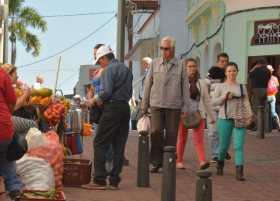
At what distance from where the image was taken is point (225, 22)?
3133cm

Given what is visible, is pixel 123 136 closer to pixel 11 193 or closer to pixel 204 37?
pixel 11 193

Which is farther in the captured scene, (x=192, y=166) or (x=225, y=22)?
(x=225, y=22)

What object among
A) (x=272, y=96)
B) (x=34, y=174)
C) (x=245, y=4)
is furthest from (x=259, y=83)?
(x=34, y=174)

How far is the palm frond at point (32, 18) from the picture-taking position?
193 feet

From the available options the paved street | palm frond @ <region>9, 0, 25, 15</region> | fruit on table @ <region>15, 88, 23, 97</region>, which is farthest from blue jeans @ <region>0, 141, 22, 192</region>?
palm frond @ <region>9, 0, 25, 15</region>

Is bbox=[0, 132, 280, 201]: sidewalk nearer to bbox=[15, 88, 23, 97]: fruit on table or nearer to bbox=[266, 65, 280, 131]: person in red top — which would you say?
bbox=[15, 88, 23, 97]: fruit on table

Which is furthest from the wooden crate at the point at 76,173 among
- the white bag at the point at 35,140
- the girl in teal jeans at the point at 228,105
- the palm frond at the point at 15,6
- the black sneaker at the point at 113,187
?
the palm frond at the point at 15,6

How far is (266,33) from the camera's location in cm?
2867

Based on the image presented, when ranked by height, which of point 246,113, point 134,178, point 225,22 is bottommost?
point 134,178

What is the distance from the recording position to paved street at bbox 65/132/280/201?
414 inches

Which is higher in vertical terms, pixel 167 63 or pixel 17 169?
Answer: pixel 167 63

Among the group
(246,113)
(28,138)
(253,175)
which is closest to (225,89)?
(246,113)

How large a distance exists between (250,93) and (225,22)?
9.21 meters

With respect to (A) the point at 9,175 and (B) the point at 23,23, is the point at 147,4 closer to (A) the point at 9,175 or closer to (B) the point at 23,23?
(B) the point at 23,23
